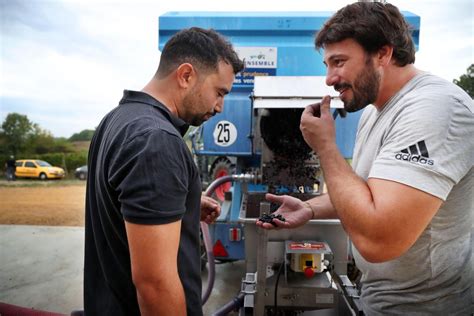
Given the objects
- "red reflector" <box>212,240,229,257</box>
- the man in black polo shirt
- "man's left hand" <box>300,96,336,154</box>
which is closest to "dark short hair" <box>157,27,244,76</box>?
the man in black polo shirt

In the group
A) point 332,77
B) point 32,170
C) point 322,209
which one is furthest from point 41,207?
point 332,77

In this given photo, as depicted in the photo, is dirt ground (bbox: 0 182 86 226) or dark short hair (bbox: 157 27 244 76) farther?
dirt ground (bbox: 0 182 86 226)

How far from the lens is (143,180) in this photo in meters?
0.98

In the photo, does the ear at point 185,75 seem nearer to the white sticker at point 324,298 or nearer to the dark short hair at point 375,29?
the dark short hair at point 375,29

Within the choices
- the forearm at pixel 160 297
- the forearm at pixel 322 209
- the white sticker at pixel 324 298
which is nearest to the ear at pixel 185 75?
the forearm at pixel 160 297

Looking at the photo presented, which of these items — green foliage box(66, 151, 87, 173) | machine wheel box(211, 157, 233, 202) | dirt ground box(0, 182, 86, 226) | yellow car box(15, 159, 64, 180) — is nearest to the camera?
machine wheel box(211, 157, 233, 202)

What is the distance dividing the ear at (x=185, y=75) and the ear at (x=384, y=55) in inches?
30.6

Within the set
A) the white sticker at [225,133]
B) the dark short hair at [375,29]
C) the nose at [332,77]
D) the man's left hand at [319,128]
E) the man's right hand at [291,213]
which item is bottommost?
the man's right hand at [291,213]

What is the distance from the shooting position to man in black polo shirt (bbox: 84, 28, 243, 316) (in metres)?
0.99

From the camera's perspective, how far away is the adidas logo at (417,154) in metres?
1.08

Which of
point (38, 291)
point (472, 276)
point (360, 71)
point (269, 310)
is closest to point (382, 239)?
point (472, 276)

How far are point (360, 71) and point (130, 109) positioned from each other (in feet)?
3.11

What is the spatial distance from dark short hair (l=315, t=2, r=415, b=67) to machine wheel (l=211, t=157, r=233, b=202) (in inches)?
92.5

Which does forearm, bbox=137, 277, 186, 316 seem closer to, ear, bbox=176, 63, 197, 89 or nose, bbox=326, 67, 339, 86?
ear, bbox=176, 63, 197, 89
